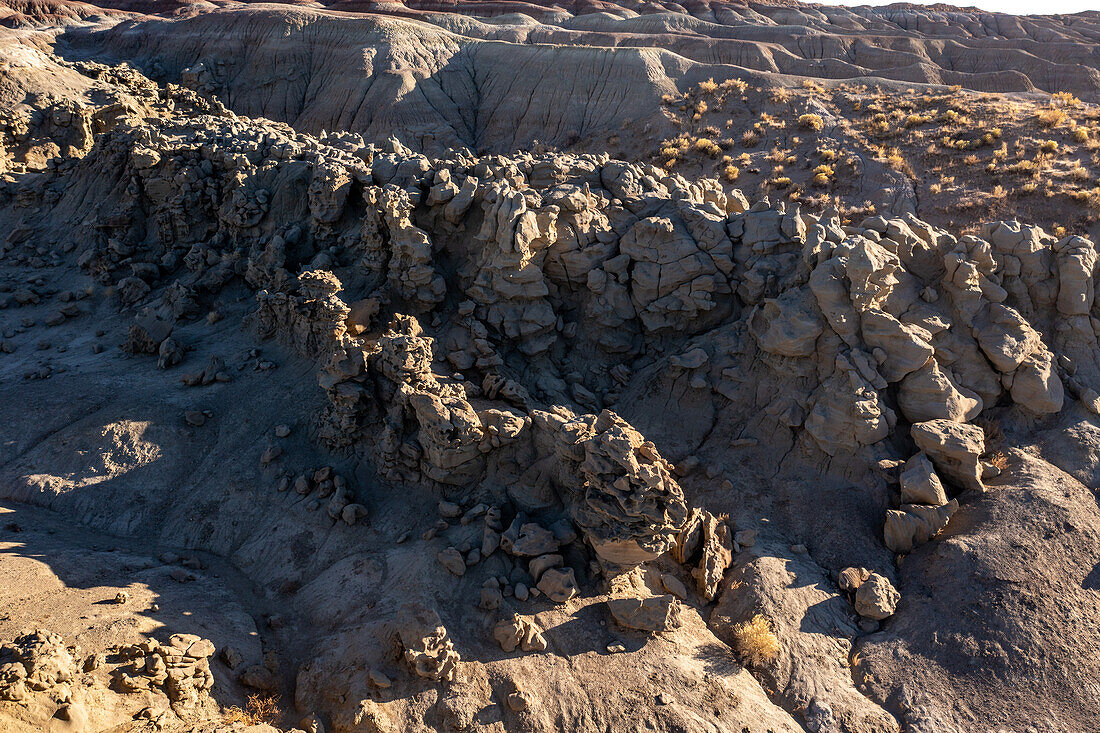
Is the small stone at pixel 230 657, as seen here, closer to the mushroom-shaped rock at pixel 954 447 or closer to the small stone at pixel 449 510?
the small stone at pixel 449 510

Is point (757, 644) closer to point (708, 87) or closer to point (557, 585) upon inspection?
point (557, 585)

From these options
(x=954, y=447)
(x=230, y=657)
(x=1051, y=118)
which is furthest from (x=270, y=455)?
(x=1051, y=118)

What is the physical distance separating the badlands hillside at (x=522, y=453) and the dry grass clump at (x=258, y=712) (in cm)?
5

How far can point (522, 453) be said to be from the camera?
12.1 metres

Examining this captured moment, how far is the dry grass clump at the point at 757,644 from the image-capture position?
9.80 metres

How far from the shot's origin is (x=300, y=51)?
4909cm

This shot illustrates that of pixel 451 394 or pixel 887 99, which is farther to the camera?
pixel 887 99

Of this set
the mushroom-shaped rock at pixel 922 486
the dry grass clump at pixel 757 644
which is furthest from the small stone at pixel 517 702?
the mushroom-shaped rock at pixel 922 486

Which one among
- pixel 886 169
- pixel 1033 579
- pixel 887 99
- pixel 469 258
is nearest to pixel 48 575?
pixel 469 258

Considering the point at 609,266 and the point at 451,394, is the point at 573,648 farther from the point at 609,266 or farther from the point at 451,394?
the point at 609,266

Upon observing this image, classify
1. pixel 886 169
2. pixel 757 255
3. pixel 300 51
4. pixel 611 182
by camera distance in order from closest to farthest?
1. pixel 757 255
2. pixel 611 182
3. pixel 886 169
4. pixel 300 51

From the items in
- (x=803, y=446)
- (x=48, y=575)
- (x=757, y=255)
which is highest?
(x=757, y=255)

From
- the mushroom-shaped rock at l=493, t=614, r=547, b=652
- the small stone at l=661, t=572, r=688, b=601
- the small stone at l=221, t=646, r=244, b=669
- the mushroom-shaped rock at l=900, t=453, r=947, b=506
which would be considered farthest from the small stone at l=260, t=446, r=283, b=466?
the mushroom-shaped rock at l=900, t=453, r=947, b=506

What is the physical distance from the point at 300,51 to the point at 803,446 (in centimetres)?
5088
